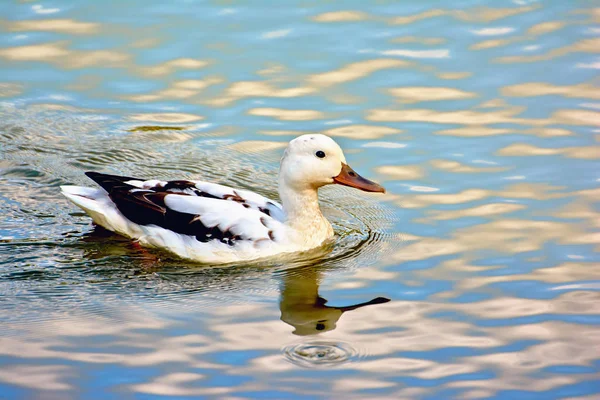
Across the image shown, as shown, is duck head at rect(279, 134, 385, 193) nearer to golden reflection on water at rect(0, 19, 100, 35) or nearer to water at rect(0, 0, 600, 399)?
water at rect(0, 0, 600, 399)

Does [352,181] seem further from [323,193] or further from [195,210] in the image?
[323,193]

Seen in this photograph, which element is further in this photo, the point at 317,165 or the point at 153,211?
the point at 153,211

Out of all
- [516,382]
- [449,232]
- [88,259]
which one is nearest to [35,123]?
[88,259]

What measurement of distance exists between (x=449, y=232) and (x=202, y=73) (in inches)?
196

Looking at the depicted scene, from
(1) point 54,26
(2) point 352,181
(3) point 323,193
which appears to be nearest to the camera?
(2) point 352,181

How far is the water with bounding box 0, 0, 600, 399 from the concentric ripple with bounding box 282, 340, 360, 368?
22 mm

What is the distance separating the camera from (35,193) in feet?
35.7

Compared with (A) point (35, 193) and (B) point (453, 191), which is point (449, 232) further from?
(A) point (35, 193)

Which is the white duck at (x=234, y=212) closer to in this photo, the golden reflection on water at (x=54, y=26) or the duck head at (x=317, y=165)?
the duck head at (x=317, y=165)

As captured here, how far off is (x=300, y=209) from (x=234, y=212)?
637mm

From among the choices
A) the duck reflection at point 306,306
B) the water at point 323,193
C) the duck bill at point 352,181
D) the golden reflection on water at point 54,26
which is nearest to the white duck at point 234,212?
the duck bill at point 352,181

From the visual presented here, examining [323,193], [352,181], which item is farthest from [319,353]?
[323,193]

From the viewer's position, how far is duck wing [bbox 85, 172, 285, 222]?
9680 millimetres

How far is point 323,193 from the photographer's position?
1116 cm
